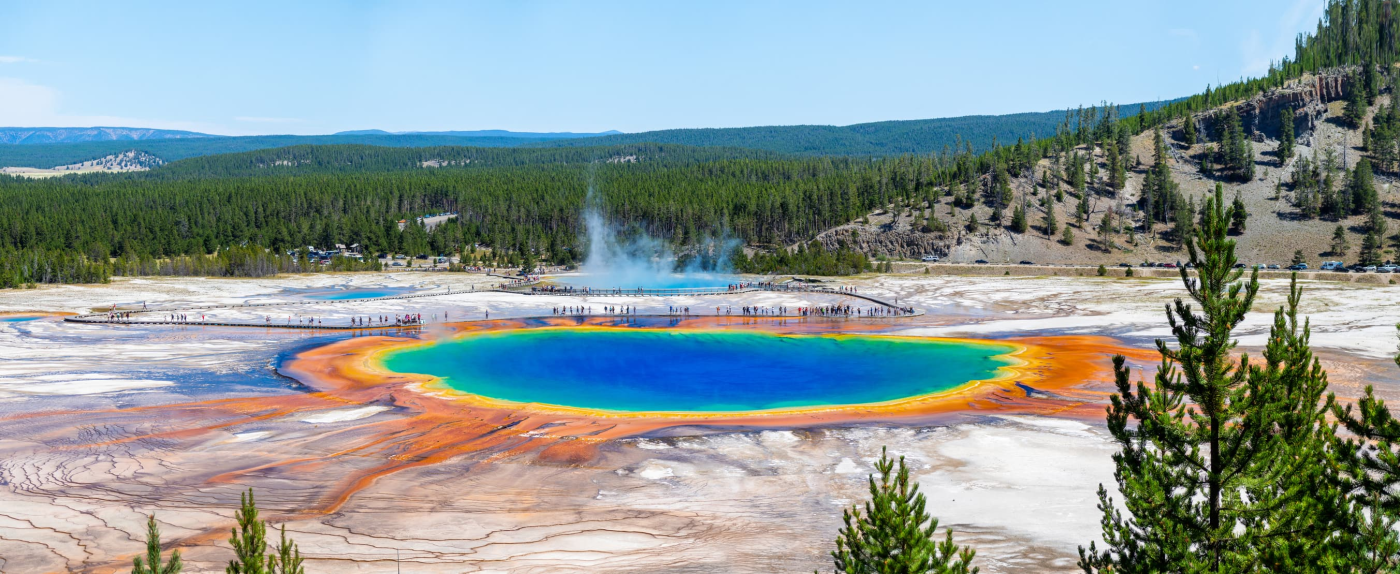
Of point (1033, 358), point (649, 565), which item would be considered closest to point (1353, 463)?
point (649, 565)

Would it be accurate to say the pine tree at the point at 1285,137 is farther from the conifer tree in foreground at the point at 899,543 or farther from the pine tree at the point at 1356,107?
the conifer tree in foreground at the point at 899,543

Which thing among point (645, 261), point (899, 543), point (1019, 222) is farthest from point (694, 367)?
point (1019, 222)

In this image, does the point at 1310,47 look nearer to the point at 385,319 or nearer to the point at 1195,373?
the point at 385,319

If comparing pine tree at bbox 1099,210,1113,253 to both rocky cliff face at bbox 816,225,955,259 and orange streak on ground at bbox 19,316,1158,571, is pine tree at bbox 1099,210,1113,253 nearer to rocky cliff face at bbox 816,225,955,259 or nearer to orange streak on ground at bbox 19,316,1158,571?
rocky cliff face at bbox 816,225,955,259

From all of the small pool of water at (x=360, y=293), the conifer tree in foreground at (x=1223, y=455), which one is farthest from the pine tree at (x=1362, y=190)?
the conifer tree in foreground at (x=1223, y=455)

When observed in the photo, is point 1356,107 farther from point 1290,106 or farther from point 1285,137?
point 1285,137

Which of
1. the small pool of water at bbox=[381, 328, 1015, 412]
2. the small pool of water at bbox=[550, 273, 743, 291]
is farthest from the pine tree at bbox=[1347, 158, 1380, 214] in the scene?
the small pool of water at bbox=[381, 328, 1015, 412]
